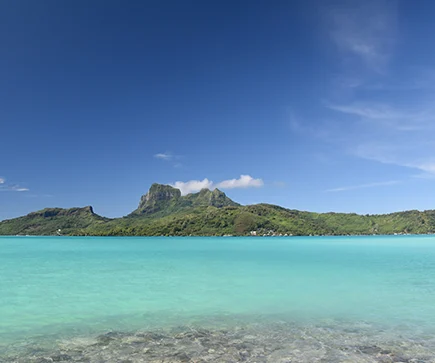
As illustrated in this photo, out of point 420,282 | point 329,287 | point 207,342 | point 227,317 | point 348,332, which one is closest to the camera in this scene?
point 207,342

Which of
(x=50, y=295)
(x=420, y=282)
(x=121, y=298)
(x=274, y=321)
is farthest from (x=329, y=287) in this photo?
(x=50, y=295)

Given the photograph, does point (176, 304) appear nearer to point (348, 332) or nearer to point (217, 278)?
point (348, 332)

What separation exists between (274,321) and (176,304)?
22.9 feet

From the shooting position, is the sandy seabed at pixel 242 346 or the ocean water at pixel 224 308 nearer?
the sandy seabed at pixel 242 346

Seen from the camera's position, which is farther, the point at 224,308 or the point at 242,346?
the point at 224,308

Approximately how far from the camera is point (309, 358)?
10969mm

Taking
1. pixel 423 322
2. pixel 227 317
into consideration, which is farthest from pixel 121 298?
pixel 423 322

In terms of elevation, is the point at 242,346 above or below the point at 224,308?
above

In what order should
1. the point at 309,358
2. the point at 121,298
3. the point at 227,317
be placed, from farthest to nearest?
1. the point at 121,298
2. the point at 227,317
3. the point at 309,358

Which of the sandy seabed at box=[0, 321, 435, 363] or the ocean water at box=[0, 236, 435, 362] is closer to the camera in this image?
the sandy seabed at box=[0, 321, 435, 363]

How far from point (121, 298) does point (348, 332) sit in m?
14.8

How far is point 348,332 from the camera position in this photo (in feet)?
46.6

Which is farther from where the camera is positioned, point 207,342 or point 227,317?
point 227,317

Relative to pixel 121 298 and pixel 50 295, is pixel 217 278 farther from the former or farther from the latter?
pixel 50 295
